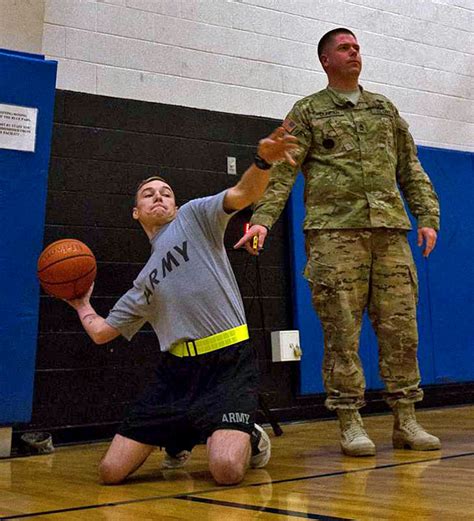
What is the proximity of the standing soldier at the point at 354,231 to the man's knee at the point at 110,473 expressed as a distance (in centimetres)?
88

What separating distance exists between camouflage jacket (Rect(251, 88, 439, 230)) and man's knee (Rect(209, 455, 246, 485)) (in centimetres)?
102

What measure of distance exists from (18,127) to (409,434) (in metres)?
2.14

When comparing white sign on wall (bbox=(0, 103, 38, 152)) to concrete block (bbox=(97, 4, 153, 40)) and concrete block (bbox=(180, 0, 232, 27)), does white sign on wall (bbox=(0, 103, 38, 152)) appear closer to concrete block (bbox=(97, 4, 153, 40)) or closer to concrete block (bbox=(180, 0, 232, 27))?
concrete block (bbox=(97, 4, 153, 40))

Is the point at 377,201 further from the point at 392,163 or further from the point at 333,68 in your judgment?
the point at 333,68

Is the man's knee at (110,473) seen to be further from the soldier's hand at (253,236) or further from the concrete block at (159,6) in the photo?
the concrete block at (159,6)

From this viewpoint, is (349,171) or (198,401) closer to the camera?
(198,401)

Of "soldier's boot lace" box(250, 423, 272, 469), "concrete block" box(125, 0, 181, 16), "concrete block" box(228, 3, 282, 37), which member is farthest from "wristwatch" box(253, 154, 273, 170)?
"concrete block" box(228, 3, 282, 37)

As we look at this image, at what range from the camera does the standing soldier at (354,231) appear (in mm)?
2770

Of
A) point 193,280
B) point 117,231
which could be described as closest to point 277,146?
point 193,280

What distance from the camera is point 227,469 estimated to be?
2123mm

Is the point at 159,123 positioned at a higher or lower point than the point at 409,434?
higher

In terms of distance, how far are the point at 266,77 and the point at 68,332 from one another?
2.09 m

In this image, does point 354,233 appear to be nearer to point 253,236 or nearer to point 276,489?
point 253,236

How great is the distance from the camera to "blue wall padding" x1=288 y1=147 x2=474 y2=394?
4383 millimetres
